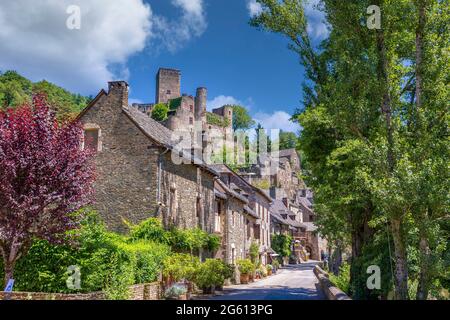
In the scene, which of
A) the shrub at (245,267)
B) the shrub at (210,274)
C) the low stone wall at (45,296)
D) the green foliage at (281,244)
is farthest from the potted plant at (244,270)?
the green foliage at (281,244)

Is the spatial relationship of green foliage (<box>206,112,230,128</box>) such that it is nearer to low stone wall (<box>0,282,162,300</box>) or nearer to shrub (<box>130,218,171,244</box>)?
shrub (<box>130,218,171,244</box>)

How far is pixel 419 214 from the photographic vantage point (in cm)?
1157

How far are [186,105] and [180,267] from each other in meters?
71.6

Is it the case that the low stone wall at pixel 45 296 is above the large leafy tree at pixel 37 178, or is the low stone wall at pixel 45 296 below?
below

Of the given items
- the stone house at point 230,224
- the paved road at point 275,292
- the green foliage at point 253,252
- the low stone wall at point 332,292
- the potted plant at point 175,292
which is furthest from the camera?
the green foliage at point 253,252

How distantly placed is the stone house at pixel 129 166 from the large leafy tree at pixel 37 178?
8193 mm

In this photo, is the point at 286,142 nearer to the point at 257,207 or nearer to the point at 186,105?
the point at 186,105

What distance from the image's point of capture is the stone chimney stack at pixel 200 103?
95.7 m

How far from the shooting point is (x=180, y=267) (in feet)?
63.3

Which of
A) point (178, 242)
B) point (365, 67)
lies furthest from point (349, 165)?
point (178, 242)

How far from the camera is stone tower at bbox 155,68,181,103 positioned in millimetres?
97000

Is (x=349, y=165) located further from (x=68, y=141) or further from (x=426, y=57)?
(x=68, y=141)

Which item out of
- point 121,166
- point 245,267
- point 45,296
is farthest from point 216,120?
point 45,296

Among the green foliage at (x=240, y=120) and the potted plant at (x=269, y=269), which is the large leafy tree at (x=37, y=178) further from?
the green foliage at (x=240, y=120)
